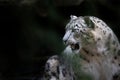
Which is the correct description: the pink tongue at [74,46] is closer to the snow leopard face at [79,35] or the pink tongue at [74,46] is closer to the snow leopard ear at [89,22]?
the snow leopard face at [79,35]

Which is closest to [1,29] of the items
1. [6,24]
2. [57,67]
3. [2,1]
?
[6,24]

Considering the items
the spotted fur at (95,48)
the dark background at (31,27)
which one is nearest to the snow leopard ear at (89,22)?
the spotted fur at (95,48)

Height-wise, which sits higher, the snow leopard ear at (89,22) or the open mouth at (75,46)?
the snow leopard ear at (89,22)

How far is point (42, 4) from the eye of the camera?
3387mm

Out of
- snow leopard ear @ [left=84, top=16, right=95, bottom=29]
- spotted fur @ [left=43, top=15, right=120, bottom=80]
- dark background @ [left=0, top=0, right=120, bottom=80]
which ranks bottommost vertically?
spotted fur @ [left=43, top=15, right=120, bottom=80]

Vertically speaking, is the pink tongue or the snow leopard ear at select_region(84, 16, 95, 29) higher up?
the snow leopard ear at select_region(84, 16, 95, 29)

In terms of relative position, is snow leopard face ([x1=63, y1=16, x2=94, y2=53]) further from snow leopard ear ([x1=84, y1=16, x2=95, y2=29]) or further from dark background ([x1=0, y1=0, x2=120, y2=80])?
dark background ([x1=0, y1=0, x2=120, y2=80])

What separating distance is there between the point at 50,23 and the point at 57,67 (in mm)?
713

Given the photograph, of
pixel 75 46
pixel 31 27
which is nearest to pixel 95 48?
pixel 75 46

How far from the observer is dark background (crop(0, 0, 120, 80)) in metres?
3.38

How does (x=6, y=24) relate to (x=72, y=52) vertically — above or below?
above

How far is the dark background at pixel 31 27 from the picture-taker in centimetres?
338

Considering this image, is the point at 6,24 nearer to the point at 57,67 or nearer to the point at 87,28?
the point at 57,67

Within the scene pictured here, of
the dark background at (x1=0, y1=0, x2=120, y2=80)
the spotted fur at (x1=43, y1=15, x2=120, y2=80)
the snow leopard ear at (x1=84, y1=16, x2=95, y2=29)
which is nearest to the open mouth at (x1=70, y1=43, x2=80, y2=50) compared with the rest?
the spotted fur at (x1=43, y1=15, x2=120, y2=80)
